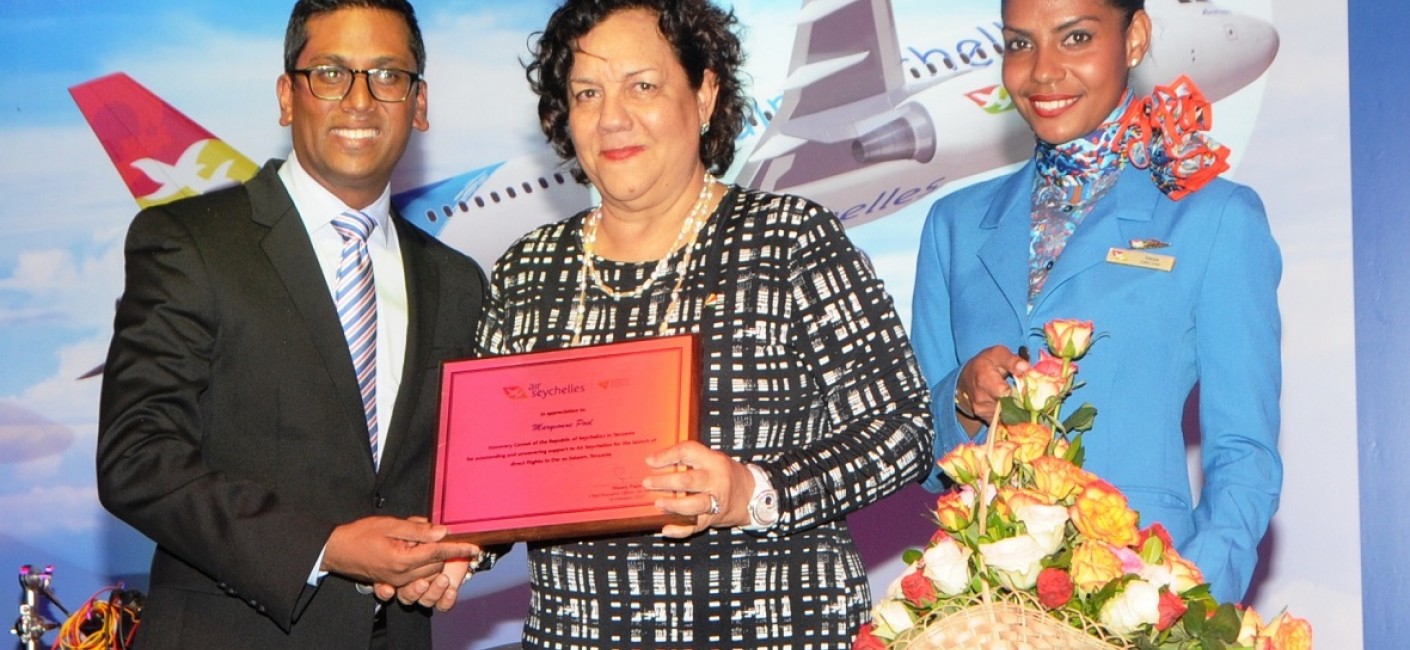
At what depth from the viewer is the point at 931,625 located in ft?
6.18

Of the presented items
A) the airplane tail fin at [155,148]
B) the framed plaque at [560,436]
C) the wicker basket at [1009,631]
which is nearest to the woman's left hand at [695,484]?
the framed plaque at [560,436]

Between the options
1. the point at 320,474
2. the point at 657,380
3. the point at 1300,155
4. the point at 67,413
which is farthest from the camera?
the point at 67,413

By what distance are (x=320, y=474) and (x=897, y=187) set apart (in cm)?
218

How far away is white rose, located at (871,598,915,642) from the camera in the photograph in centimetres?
192

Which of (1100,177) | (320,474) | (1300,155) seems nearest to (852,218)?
(1300,155)

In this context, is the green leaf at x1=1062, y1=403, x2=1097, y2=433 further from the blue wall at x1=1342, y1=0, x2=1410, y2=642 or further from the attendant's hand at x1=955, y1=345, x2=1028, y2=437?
the blue wall at x1=1342, y1=0, x2=1410, y2=642

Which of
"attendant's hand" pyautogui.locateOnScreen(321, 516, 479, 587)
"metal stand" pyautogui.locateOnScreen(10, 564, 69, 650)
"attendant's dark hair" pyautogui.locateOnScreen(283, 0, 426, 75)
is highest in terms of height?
"attendant's dark hair" pyautogui.locateOnScreen(283, 0, 426, 75)

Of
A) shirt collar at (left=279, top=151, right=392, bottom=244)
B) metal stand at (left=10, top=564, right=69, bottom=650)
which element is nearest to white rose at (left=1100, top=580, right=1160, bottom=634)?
shirt collar at (left=279, top=151, right=392, bottom=244)

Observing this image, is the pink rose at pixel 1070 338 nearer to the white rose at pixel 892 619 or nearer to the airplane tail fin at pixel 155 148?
the white rose at pixel 892 619

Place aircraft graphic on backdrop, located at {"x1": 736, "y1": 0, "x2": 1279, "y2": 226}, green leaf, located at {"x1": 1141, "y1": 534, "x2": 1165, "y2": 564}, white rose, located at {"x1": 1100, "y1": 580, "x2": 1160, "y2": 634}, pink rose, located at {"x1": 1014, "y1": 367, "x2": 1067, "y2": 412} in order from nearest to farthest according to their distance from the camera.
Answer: white rose, located at {"x1": 1100, "y1": 580, "x2": 1160, "y2": 634} < green leaf, located at {"x1": 1141, "y1": 534, "x2": 1165, "y2": 564} < pink rose, located at {"x1": 1014, "y1": 367, "x2": 1067, "y2": 412} < aircraft graphic on backdrop, located at {"x1": 736, "y1": 0, "x2": 1279, "y2": 226}

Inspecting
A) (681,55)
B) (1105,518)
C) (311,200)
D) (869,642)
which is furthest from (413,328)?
(1105,518)

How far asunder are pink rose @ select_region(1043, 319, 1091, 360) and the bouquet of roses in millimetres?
145

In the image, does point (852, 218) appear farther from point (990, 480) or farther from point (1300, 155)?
point (990, 480)

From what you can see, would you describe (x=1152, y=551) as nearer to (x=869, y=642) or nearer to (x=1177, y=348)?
(x=869, y=642)
